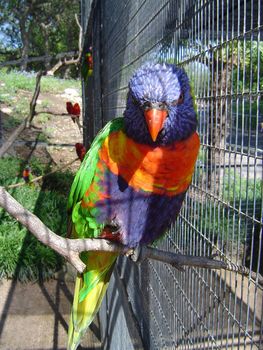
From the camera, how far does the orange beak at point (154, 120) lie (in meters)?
0.89

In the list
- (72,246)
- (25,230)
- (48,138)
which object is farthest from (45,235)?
(48,138)

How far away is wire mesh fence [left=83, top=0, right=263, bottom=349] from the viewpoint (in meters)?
0.79

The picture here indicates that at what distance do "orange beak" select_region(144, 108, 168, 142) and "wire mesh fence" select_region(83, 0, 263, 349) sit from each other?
5.4 inches

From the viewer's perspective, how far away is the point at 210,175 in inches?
43.1


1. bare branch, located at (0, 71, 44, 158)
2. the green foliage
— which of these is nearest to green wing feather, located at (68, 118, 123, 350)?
bare branch, located at (0, 71, 44, 158)

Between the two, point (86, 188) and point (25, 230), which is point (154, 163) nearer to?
point (86, 188)

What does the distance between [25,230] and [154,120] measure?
2962 mm

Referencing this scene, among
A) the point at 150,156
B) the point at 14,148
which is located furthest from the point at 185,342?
the point at 14,148

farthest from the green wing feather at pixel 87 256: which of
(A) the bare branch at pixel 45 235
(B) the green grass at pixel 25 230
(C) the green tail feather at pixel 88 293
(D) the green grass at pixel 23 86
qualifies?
(D) the green grass at pixel 23 86

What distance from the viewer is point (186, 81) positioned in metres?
0.93

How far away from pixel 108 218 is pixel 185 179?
0.25 m

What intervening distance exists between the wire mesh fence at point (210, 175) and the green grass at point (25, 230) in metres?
1.50

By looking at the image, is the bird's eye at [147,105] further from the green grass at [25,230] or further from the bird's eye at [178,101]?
the green grass at [25,230]

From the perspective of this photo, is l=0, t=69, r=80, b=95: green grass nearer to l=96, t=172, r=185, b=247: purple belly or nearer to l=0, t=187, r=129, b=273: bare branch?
l=96, t=172, r=185, b=247: purple belly
